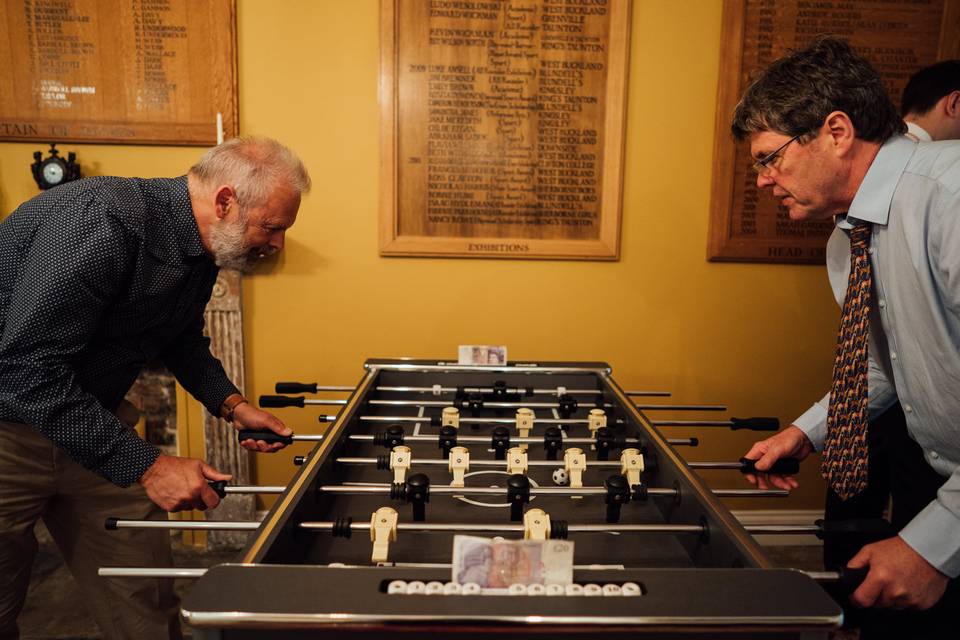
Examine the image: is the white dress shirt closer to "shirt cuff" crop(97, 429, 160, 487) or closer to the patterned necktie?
the patterned necktie

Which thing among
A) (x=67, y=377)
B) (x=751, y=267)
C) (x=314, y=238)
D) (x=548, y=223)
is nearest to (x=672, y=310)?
(x=751, y=267)

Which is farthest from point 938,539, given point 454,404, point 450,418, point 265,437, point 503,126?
point 503,126

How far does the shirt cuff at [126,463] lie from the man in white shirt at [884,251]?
1.53 metres

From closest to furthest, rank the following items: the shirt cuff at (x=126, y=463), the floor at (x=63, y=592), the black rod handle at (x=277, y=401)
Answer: the shirt cuff at (x=126, y=463) → the black rod handle at (x=277, y=401) → the floor at (x=63, y=592)

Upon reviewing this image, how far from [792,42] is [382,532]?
9.67ft

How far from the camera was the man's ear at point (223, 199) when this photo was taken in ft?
5.29

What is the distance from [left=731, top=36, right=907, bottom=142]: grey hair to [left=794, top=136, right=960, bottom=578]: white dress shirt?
77 mm

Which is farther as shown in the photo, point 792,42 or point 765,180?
point 792,42

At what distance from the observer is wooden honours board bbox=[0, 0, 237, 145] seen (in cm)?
268

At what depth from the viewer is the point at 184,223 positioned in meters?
1.62

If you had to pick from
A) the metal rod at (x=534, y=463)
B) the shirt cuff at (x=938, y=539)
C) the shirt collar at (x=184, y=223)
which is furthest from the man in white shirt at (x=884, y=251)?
the shirt collar at (x=184, y=223)

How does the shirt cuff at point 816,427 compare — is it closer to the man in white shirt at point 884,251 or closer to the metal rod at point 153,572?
the man in white shirt at point 884,251

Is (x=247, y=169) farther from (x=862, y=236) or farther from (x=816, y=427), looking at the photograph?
(x=816, y=427)

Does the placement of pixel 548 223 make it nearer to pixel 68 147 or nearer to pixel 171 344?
pixel 171 344
